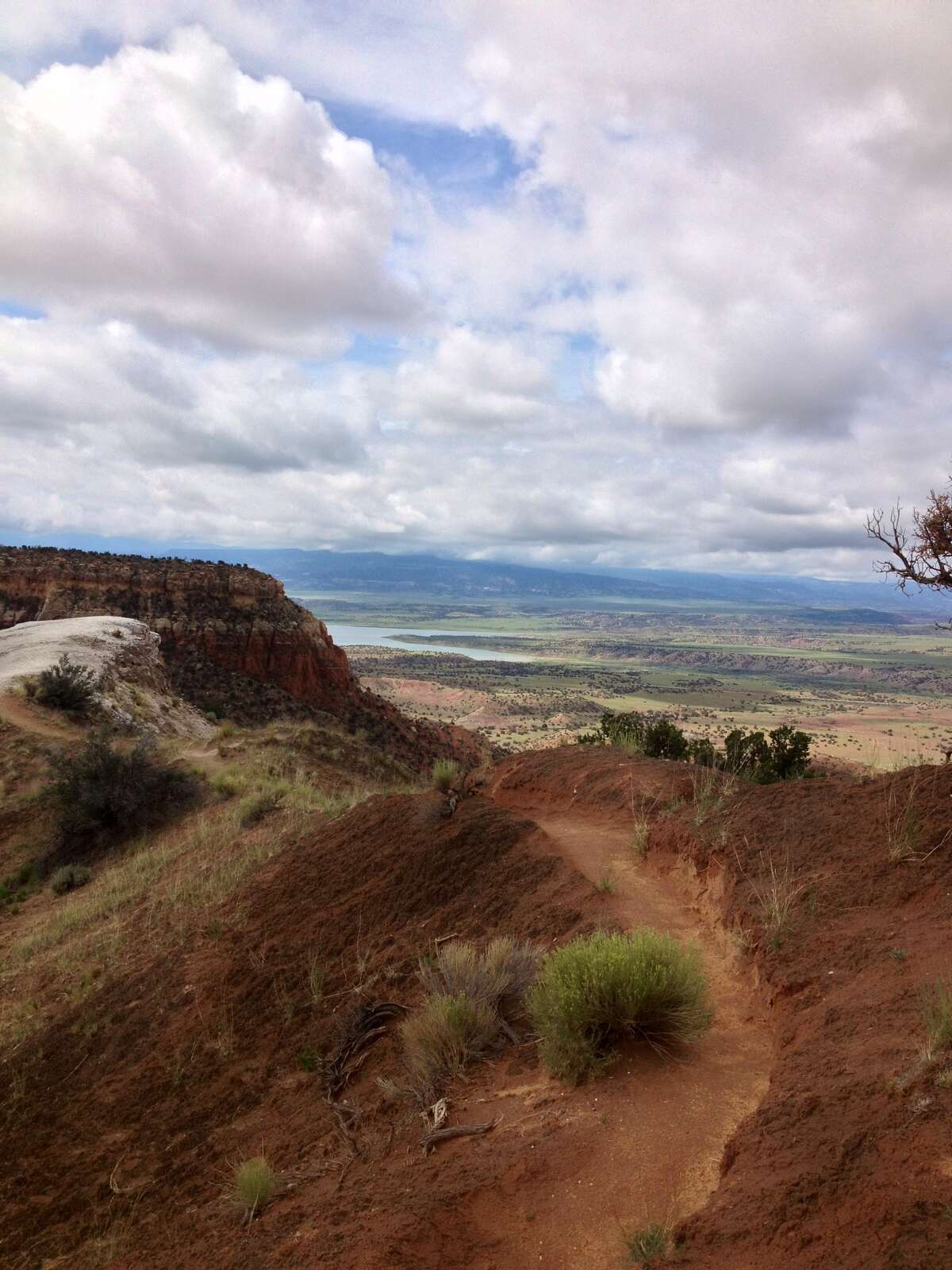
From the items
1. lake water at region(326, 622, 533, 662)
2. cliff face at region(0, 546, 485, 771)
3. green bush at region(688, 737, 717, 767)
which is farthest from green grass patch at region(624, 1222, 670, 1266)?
lake water at region(326, 622, 533, 662)

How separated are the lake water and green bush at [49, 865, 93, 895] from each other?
351 feet

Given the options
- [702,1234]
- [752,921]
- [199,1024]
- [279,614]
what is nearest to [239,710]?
[279,614]

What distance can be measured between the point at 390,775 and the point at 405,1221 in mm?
16674

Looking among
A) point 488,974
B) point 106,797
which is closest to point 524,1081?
point 488,974

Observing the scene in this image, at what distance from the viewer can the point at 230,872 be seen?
416 inches

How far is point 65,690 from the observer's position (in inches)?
827

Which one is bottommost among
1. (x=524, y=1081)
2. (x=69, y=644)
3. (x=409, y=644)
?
(x=409, y=644)

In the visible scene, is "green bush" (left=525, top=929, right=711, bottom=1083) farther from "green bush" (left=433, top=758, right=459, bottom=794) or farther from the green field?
"green bush" (left=433, top=758, right=459, bottom=794)

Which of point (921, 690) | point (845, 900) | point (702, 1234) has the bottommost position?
point (921, 690)

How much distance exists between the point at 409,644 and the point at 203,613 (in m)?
119

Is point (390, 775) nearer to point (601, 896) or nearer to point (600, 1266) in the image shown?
point (601, 896)

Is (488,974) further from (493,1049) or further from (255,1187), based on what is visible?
(255,1187)

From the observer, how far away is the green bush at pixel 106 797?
14.7 metres

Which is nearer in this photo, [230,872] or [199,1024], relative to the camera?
[199,1024]
